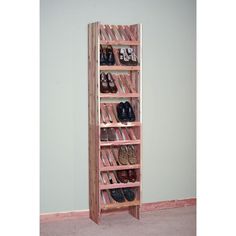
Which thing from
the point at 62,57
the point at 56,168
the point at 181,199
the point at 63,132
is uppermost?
the point at 62,57

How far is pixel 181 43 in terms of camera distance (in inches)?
259

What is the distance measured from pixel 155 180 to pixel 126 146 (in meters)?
0.77

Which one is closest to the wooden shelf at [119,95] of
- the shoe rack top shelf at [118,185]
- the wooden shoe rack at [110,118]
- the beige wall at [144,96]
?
the wooden shoe rack at [110,118]

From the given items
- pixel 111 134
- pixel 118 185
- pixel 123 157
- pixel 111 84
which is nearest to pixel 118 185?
pixel 118 185

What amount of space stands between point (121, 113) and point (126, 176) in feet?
2.53

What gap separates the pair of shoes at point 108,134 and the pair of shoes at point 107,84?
47 centimetres

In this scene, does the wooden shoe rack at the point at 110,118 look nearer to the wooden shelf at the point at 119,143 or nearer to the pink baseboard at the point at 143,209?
the wooden shelf at the point at 119,143

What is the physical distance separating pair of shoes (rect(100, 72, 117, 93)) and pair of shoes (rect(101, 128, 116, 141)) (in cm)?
47

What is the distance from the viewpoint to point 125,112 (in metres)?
5.96

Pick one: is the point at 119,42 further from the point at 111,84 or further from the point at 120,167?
the point at 120,167

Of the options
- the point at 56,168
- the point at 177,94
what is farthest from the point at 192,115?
the point at 56,168
